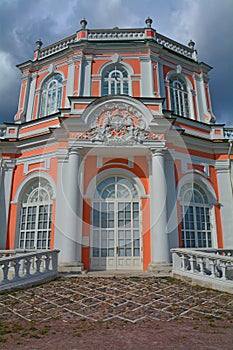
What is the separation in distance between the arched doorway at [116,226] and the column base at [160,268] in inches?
38.5

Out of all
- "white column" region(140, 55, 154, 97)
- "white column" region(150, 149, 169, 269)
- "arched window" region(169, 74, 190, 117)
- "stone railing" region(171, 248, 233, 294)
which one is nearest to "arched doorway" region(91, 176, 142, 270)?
"white column" region(150, 149, 169, 269)

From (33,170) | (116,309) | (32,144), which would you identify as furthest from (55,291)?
(32,144)

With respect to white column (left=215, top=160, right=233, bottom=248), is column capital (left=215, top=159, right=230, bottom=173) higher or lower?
higher

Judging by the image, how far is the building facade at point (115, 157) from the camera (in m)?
9.48

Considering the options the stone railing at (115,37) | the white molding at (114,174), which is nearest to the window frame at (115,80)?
the stone railing at (115,37)

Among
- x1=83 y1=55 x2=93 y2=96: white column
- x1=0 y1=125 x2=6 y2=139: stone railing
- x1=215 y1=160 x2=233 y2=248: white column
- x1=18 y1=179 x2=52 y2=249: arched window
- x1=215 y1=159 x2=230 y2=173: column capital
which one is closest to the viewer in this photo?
x1=18 y1=179 x2=52 y2=249: arched window

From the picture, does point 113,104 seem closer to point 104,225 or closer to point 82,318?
point 104,225

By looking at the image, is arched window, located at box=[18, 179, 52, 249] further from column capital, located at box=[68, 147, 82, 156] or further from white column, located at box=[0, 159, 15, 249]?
column capital, located at box=[68, 147, 82, 156]

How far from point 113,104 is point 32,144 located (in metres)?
4.14

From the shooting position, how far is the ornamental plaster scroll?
950cm

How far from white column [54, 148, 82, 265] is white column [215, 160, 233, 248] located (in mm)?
6207

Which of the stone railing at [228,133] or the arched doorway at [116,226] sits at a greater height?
the stone railing at [228,133]

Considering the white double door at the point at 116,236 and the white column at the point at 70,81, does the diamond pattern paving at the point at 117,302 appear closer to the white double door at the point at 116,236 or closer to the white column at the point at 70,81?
the white double door at the point at 116,236

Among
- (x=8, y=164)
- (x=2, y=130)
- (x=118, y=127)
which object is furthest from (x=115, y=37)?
(x=8, y=164)
